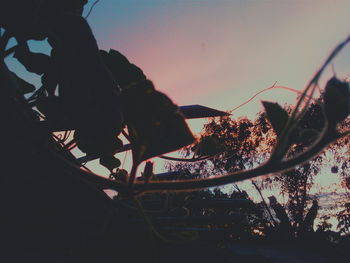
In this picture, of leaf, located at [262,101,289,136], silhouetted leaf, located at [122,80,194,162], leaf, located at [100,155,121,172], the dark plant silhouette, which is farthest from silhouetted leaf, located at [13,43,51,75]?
leaf, located at [262,101,289,136]

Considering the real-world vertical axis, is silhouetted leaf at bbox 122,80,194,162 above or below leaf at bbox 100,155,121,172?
below

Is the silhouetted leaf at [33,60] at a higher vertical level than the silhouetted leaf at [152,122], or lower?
higher

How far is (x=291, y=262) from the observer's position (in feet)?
21.4

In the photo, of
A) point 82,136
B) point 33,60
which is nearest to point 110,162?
point 82,136

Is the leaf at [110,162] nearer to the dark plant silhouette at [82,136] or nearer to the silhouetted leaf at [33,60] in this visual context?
the dark plant silhouette at [82,136]

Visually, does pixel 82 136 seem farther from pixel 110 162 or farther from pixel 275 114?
pixel 275 114

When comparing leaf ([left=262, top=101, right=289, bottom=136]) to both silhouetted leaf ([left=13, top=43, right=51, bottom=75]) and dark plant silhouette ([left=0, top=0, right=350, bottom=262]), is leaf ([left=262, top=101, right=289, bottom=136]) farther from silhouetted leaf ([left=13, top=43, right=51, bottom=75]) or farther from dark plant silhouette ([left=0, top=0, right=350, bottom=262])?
silhouetted leaf ([left=13, top=43, right=51, bottom=75])

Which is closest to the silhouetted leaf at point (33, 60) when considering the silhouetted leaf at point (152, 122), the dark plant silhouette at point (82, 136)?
the dark plant silhouette at point (82, 136)

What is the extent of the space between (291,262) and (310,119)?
5759 mm

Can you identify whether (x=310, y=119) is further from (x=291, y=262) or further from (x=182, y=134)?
(x=182, y=134)

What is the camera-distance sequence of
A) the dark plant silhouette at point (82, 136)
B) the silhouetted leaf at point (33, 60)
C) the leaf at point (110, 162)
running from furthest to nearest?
the leaf at point (110, 162)
the silhouetted leaf at point (33, 60)
the dark plant silhouette at point (82, 136)

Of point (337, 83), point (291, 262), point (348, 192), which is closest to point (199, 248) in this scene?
point (337, 83)

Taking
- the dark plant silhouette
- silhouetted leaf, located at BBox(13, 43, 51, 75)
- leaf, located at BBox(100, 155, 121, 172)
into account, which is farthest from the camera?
leaf, located at BBox(100, 155, 121, 172)

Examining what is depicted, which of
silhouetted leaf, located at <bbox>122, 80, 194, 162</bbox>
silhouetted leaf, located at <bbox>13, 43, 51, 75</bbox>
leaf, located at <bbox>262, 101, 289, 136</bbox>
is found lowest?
silhouetted leaf, located at <bbox>122, 80, 194, 162</bbox>
